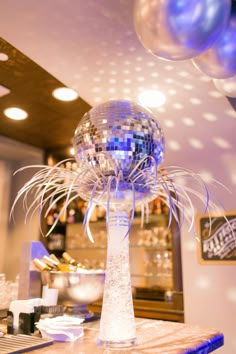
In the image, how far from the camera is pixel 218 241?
2.42 meters

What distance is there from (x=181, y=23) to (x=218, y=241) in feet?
5.72

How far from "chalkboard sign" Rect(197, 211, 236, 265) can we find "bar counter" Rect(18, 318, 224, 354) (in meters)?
1.39

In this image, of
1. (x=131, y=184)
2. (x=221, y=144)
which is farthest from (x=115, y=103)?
(x=221, y=144)

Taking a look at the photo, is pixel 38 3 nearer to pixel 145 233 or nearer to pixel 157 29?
pixel 157 29

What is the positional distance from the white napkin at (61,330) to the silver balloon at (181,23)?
3.09 feet

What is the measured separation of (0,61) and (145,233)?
1.87m

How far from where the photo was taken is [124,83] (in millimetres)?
2115

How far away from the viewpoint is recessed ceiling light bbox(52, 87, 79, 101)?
222 centimetres

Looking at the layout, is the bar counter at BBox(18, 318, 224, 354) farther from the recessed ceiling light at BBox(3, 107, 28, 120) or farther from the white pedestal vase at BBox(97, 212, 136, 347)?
the recessed ceiling light at BBox(3, 107, 28, 120)

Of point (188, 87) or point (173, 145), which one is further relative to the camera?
point (173, 145)

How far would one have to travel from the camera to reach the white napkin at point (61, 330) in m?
0.91

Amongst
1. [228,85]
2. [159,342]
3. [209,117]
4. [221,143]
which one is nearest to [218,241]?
[221,143]

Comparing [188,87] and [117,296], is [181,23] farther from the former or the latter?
[188,87]

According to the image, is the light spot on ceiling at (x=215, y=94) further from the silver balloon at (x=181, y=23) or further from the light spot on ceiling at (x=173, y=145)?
the silver balloon at (x=181, y=23)
